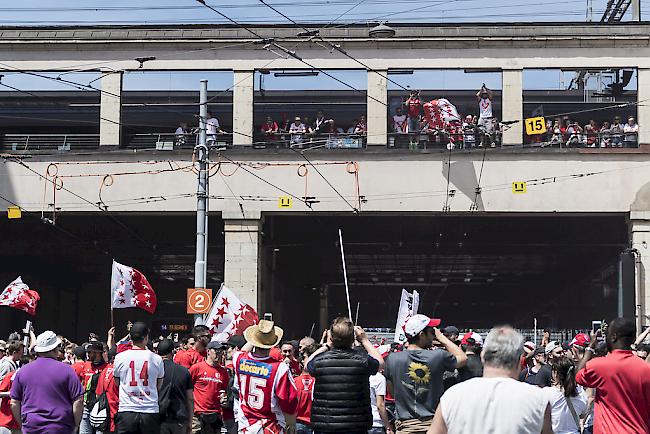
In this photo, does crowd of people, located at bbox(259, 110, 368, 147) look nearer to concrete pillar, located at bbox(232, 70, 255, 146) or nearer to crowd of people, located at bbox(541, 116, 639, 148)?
concrete pillar, located at bbox(232, 70, 255, 146)

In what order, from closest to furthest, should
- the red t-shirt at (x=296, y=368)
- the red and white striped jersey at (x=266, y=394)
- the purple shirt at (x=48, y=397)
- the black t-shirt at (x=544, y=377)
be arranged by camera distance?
1. the red and white striped jersey at (x=266, y=394)
2. the purple shirt at (x=48, y=397)
3. the black t-shirt at (x=544, y=377)
4. the red t-shirt at (x=296, y=368)

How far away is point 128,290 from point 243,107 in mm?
13869

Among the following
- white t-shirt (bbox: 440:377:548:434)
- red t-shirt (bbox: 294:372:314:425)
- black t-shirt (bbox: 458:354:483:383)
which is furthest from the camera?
red t-shirt (bbox: 294:372:314:425)

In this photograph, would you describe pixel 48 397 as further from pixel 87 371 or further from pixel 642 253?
pixel 642 253

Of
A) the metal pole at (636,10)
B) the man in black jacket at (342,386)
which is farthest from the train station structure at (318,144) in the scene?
the man in black jacket at (342,386)

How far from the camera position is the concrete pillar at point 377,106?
34.2 m

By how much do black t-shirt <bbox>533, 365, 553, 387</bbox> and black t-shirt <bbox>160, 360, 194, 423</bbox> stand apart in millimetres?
3661

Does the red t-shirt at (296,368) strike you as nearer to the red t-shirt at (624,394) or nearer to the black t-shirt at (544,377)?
the black t-shirt at (544,377)

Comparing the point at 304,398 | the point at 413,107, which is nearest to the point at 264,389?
the point at 304,398

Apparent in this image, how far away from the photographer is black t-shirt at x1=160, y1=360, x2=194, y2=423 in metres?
11.4

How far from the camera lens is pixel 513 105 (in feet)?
112

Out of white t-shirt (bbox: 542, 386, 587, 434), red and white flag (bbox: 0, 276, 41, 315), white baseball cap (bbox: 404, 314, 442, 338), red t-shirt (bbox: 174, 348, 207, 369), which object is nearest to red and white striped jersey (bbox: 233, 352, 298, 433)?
white baseball cap (bbox: 404, 314, 442, 338)

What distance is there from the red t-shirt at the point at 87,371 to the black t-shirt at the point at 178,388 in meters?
2.02

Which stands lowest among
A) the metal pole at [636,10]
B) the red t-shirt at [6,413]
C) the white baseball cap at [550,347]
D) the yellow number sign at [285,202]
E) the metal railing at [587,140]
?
the red t-shirt at [6,413]
